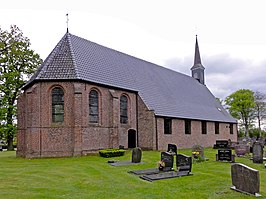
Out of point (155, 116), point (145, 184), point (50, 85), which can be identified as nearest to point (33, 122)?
point (50, 85)

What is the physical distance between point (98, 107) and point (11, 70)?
55.5 feet

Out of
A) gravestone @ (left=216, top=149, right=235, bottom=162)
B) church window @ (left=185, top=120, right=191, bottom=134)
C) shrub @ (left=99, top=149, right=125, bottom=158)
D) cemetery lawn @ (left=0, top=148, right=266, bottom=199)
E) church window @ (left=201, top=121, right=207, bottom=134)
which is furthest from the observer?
church window @ (left=201, top=121, right=207, bottom=134)

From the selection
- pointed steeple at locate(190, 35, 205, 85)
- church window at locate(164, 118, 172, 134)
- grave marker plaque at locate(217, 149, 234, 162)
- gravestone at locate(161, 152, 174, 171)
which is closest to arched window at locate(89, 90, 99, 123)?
church window at locate(164, 118, 172, 134)

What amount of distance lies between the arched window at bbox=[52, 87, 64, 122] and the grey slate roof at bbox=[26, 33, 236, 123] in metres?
1.17

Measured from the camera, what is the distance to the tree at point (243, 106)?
63.7 meters

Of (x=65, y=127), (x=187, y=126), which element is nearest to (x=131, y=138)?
(x=65, y=127)

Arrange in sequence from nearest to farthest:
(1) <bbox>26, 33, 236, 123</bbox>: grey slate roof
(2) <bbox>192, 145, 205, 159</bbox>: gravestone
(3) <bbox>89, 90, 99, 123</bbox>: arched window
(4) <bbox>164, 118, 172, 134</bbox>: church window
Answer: (2) <bbox>192, 145, 205, 159</bbox>: gravestone < (1) <bbox>26, 33, 236, 123</bbox>: grey slate roof < (3) <bbox>89, 90, 99, 123</bbox>: arched window < (4) <bbox>164, 118, 172, 134</bbox>: church window

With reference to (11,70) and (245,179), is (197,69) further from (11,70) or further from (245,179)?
(245,179)

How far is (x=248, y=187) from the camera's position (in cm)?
929

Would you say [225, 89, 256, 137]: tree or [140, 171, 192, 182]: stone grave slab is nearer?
[140, 171, 192, 182]: stone grave slab

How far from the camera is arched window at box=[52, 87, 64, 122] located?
73.6ft

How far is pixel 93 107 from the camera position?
23812 mm

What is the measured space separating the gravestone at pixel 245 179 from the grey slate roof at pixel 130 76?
1548cm

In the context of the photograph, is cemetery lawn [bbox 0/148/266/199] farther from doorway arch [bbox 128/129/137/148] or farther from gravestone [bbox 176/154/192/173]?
doorway arch [bbox 128/129/137/148]
